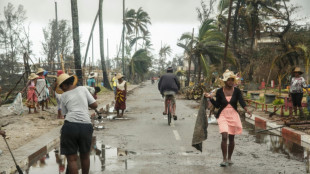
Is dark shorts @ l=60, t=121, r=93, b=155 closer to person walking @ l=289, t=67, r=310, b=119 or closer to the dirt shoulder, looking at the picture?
the dirt shoulder

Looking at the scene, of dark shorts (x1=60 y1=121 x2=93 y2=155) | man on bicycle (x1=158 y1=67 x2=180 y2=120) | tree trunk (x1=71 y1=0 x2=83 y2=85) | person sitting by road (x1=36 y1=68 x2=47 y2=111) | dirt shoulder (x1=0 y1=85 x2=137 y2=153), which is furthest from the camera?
tree trunk (x1=71 y1=0 x2=83 y2=85)

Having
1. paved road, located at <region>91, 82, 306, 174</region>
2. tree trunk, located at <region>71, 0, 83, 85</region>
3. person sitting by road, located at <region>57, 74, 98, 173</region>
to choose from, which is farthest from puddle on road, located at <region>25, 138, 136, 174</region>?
tree trunk, located at <region>71, 0, 83, 85</region>

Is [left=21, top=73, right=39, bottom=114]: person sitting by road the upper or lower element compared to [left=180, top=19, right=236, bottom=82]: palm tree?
lower

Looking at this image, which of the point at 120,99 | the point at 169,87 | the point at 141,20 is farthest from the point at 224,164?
the point at 141,20

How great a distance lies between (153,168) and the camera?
630 cm

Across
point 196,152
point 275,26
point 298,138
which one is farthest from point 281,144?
point 275,26

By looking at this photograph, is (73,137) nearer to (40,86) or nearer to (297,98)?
(297,98)

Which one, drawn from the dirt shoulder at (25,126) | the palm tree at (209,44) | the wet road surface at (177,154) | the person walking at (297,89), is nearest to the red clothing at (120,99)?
the dirt shoulder at (25,126)

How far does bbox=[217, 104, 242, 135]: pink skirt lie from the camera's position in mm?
6594

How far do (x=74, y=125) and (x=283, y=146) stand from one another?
208 inches

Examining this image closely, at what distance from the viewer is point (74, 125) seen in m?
4.99

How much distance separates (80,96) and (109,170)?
1624mm

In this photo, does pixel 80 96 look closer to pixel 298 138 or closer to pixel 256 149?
pixel 256 149

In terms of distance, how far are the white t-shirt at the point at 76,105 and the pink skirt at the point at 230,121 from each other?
2.58 meters
